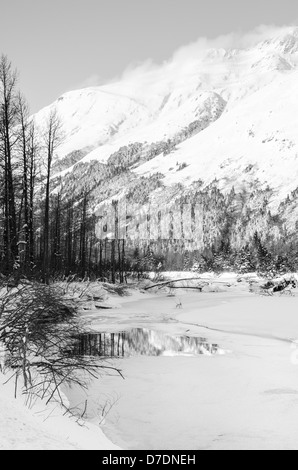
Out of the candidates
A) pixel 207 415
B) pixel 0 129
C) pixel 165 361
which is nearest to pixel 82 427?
pixel 207 415

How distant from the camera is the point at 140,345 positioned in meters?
12.9

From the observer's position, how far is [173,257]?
172 metres

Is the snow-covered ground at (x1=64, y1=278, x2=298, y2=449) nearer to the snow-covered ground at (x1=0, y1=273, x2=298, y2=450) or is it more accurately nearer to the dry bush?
the snow-covered ground at (x1=0, y1=273, x2=298, y2=450)

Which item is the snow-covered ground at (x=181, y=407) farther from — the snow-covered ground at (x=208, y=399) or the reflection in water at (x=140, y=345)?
the reflection in water at (x=140, y=345)

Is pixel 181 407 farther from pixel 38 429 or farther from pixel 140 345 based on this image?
Answer: pixel 140 345

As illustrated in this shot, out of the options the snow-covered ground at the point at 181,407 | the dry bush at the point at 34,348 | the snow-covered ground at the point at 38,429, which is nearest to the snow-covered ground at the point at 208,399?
the snow-covered ground at the point at 181,407

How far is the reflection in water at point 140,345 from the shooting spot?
11.5 meters

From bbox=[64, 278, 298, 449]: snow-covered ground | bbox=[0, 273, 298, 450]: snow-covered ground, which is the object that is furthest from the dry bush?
bbox=[64, 278, 298, 449]: snow-covered ground

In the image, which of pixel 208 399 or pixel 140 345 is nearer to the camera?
pixel 208 399

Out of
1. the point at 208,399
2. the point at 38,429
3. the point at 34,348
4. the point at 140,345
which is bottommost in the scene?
the point at 140,345

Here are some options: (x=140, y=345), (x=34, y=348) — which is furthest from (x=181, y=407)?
(x=140, y=345)
